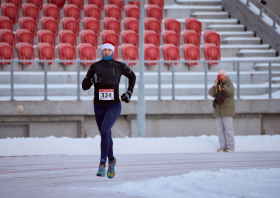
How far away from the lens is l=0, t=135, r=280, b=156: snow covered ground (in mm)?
9867

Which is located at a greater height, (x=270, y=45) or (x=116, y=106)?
(x=270, y=45)

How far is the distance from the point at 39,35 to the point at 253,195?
43.4 feet

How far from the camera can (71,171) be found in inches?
268

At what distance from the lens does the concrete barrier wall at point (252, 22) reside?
18.2 meters

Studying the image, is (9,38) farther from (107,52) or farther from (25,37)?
→ (107,52)

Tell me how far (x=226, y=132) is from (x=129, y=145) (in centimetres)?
225

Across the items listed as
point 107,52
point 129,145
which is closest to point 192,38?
point 129,145

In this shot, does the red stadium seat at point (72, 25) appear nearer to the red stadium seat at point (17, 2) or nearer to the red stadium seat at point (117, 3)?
Result: the red stadium seat at point (17, 2)

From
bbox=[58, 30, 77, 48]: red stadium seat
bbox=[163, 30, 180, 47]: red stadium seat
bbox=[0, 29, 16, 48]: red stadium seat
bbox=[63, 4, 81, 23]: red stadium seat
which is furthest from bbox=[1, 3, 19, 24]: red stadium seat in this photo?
bbox=[163, 30, 180, 47]: red stadium seat

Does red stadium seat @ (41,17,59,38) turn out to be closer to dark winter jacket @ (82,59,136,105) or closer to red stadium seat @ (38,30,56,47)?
red stadium seat @ (38,30,56,47)

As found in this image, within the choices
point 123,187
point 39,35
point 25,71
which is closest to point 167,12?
point 39,35

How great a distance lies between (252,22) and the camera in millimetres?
19344

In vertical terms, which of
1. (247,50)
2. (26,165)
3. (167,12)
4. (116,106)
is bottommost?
(26,165)

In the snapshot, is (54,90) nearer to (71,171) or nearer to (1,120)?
(1,120)
